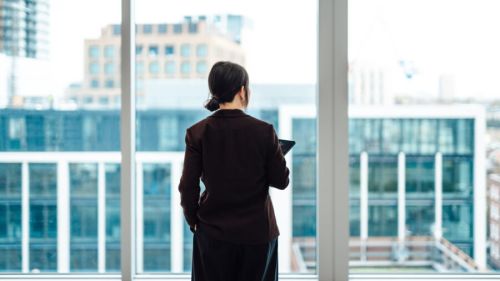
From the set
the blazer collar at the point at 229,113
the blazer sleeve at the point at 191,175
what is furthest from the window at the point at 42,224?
the blazer collar at the point at 229,113

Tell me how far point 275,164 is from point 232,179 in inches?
5.6

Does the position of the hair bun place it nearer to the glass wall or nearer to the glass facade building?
the glass facade building

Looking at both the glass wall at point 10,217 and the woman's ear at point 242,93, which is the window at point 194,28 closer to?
the woman's ear at point 242,93

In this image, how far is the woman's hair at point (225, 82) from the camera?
155cm

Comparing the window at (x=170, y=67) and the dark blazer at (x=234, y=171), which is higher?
the window at (x=170, y=67)

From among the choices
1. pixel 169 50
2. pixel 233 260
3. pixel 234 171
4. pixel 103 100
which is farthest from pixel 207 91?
pixel 233 260

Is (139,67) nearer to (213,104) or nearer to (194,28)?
(194,28)

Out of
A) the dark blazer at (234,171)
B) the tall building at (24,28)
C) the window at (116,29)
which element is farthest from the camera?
the tall building at (24,28)

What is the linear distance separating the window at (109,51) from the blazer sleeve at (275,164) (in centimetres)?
107

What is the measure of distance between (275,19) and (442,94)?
849 mm

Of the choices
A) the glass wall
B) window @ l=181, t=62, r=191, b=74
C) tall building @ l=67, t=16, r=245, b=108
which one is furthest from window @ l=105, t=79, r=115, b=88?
the glass wall

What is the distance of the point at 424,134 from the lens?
2.32 m

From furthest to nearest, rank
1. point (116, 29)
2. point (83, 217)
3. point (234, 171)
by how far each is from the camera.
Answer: point (83, 217) < point (116, 29) < point (234, 171)

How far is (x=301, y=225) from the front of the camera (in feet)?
7.55
